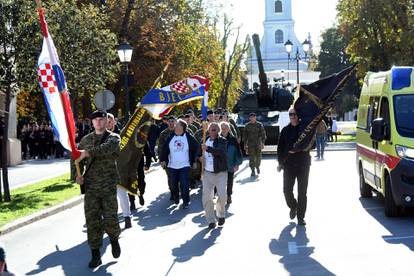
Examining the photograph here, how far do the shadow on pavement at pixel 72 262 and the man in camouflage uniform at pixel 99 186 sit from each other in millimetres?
196

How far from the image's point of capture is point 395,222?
450 inches

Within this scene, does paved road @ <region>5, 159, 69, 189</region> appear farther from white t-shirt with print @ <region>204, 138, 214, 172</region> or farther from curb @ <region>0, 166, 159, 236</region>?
white t-shirt with print @ <region>204, 138, 214, 172</region>

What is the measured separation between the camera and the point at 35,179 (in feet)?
72.3

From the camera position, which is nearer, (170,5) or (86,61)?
(86,61)

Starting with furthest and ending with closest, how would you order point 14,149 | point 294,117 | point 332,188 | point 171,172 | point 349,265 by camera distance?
point 14,149 < point 332,188 < point 171,172 < point 294,117 < point 349,265

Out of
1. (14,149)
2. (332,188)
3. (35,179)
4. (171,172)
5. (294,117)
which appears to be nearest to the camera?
(294,117)

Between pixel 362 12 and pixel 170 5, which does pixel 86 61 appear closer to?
pixel 170 5

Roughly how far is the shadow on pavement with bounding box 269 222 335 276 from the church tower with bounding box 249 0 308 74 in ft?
360

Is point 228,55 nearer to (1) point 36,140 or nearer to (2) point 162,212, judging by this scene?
(1) point 36,140

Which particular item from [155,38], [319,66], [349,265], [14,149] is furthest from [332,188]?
[319,66]

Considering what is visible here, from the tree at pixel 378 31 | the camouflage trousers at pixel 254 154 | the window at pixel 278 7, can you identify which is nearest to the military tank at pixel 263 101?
the camouflage trousers at pixel 254 154

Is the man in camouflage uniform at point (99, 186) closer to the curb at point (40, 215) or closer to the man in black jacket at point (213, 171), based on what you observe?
the man in black jacket at point (213, 171)

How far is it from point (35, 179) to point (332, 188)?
9.36m

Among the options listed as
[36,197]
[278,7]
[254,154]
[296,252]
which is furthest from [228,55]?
[278,7]
